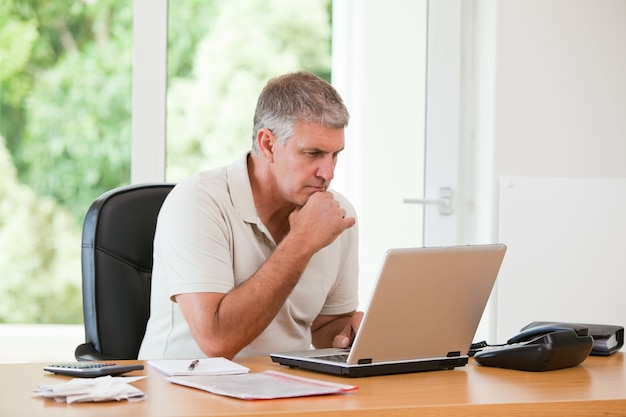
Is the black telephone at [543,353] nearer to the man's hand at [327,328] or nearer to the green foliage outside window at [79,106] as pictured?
the man's hand at [327,328]

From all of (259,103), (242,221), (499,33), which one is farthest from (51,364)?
(499,33)

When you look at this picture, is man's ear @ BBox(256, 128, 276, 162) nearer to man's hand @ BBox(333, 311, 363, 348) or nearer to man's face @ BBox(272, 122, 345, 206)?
man's face @ BBox(272, 122, 345, 206)

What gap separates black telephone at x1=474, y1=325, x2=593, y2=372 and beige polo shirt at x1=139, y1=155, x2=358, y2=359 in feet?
1.69

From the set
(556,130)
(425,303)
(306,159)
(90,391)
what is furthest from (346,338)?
(556,130)

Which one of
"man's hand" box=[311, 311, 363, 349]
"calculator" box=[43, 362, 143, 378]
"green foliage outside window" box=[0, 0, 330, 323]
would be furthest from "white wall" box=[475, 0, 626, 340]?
"calculator" box=[43, 362, 143, 378]

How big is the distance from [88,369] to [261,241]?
662 mm

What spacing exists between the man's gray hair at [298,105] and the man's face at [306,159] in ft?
0.06

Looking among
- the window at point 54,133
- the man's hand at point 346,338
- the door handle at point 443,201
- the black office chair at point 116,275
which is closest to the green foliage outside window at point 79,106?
the window at point 54,133

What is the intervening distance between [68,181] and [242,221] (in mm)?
1660

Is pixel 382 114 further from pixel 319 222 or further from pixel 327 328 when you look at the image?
pixel 319 222

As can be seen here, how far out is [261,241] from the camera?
202 cm

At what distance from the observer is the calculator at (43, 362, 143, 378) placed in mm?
1418

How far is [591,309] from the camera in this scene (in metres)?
3.20

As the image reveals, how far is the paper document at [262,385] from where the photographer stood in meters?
1.29
